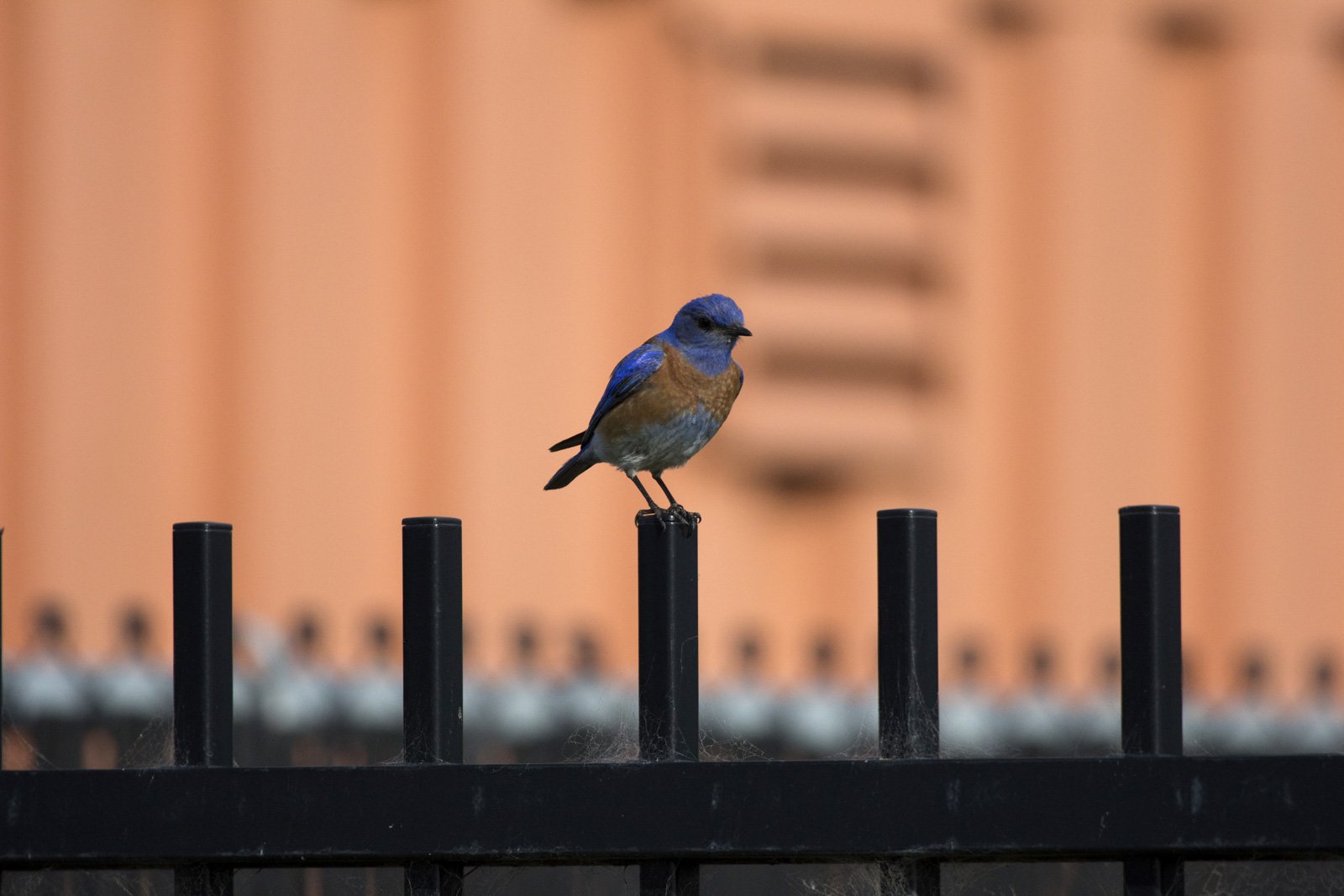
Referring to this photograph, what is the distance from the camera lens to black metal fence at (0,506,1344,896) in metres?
1.68

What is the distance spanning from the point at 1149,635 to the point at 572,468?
1.35 meters

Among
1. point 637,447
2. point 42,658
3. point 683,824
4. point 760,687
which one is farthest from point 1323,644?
point 683,824

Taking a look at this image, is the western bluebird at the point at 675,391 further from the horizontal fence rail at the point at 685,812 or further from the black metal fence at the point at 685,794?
the horizontal fence rail at the point at 685,812


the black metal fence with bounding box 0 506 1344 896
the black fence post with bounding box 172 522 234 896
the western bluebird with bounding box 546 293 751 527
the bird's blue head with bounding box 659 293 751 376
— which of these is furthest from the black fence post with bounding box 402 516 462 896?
the bird's blue head with bounding box 659 293 751 376

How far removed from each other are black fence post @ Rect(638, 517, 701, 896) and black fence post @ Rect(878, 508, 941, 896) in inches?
8.6

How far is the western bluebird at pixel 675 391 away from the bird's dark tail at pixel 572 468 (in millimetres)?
136

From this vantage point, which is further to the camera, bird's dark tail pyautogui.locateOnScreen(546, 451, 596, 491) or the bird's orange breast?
bird's dark tail pyautogui.locateOnScreen(546, 451, 596, 491)

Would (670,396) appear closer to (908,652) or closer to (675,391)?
(675,391)

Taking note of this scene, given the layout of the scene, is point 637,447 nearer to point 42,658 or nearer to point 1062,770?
point 1062,770

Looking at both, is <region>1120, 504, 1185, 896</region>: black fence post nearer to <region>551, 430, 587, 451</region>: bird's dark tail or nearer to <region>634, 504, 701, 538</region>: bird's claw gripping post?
<region>634, 504, 701, 538</region>: bird's claw gripping post

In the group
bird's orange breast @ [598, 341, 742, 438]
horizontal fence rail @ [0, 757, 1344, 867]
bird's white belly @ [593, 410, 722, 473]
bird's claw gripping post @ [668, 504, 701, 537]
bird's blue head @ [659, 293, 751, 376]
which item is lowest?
horizontal fence rail @ [0, 757, 1344, 867]

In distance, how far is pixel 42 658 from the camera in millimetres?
5633

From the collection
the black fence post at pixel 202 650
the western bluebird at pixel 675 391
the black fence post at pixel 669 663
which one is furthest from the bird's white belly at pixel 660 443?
the black fence post at pixel 202 650

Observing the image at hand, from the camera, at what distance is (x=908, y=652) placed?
175cm
